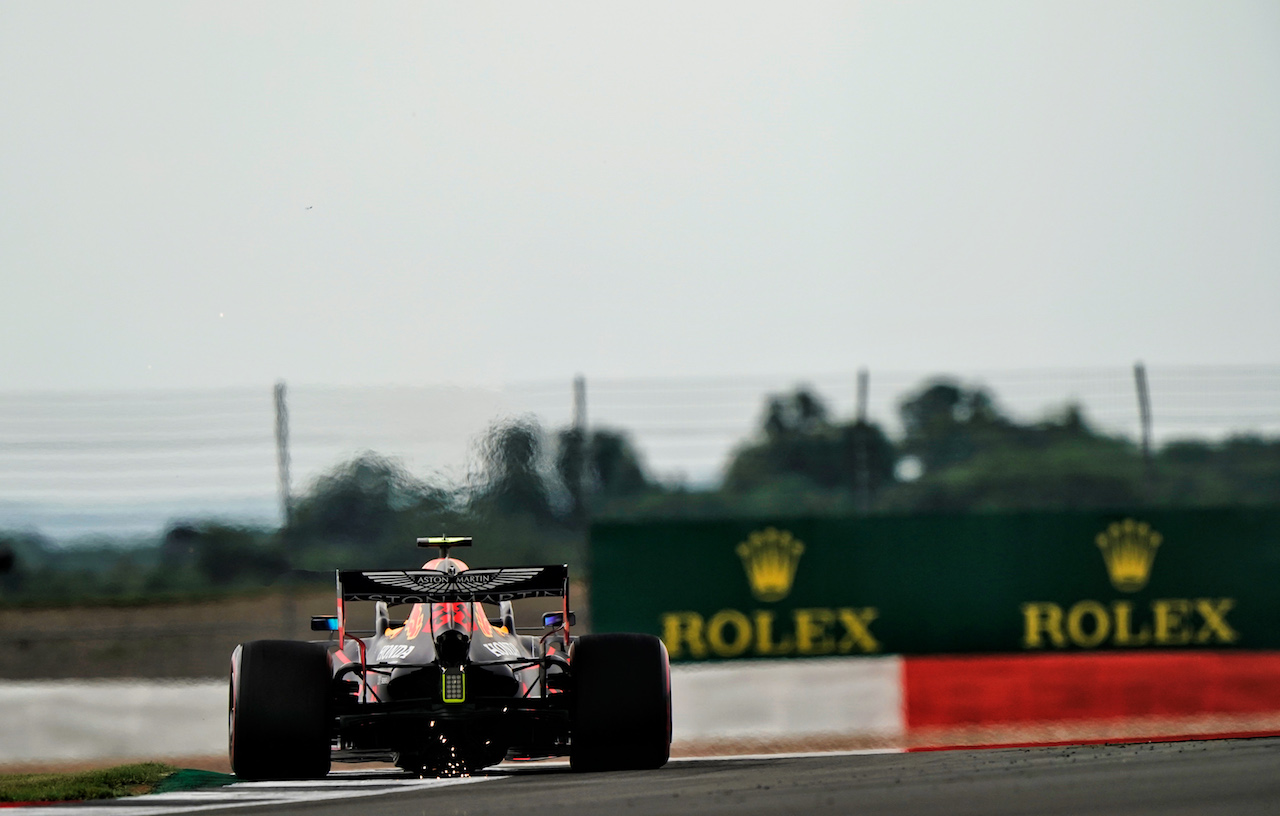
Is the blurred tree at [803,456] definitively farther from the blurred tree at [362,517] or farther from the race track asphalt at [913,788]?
the race track asphalt at [913,788]

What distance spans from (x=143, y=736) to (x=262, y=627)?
2.26 meters

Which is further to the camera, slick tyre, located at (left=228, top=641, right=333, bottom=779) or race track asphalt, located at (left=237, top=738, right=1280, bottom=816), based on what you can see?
slick tyre, located at (left=228, top=641, right=333, bottom=779)

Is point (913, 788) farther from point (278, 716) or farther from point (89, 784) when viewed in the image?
point (89, 784)

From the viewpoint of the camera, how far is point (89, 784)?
1067cm

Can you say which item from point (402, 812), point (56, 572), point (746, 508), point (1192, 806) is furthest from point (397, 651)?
point (746, 508)

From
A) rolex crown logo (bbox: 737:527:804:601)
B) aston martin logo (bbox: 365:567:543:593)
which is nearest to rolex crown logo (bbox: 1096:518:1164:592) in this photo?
rolex crown logo (bbox: 737:527:804:601)

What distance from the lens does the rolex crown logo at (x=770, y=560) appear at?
572 inches

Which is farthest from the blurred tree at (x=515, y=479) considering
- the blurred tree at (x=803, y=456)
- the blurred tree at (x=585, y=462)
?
the blurred tree at (x=803, y=456)

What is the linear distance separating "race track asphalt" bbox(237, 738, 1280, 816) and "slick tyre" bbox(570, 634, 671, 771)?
0.13 m

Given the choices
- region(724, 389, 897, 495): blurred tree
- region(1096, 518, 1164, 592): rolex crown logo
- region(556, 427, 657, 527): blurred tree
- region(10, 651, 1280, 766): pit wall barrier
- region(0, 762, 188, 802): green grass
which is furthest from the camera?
region(724, 389, 897, 495): blurred tree

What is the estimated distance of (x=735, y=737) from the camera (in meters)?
13.3

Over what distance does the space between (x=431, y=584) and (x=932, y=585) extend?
20.5ft

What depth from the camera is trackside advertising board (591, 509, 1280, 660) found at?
47.4 feet

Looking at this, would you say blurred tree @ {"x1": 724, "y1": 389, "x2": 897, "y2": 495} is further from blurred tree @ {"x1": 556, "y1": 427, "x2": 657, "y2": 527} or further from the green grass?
the green grass
